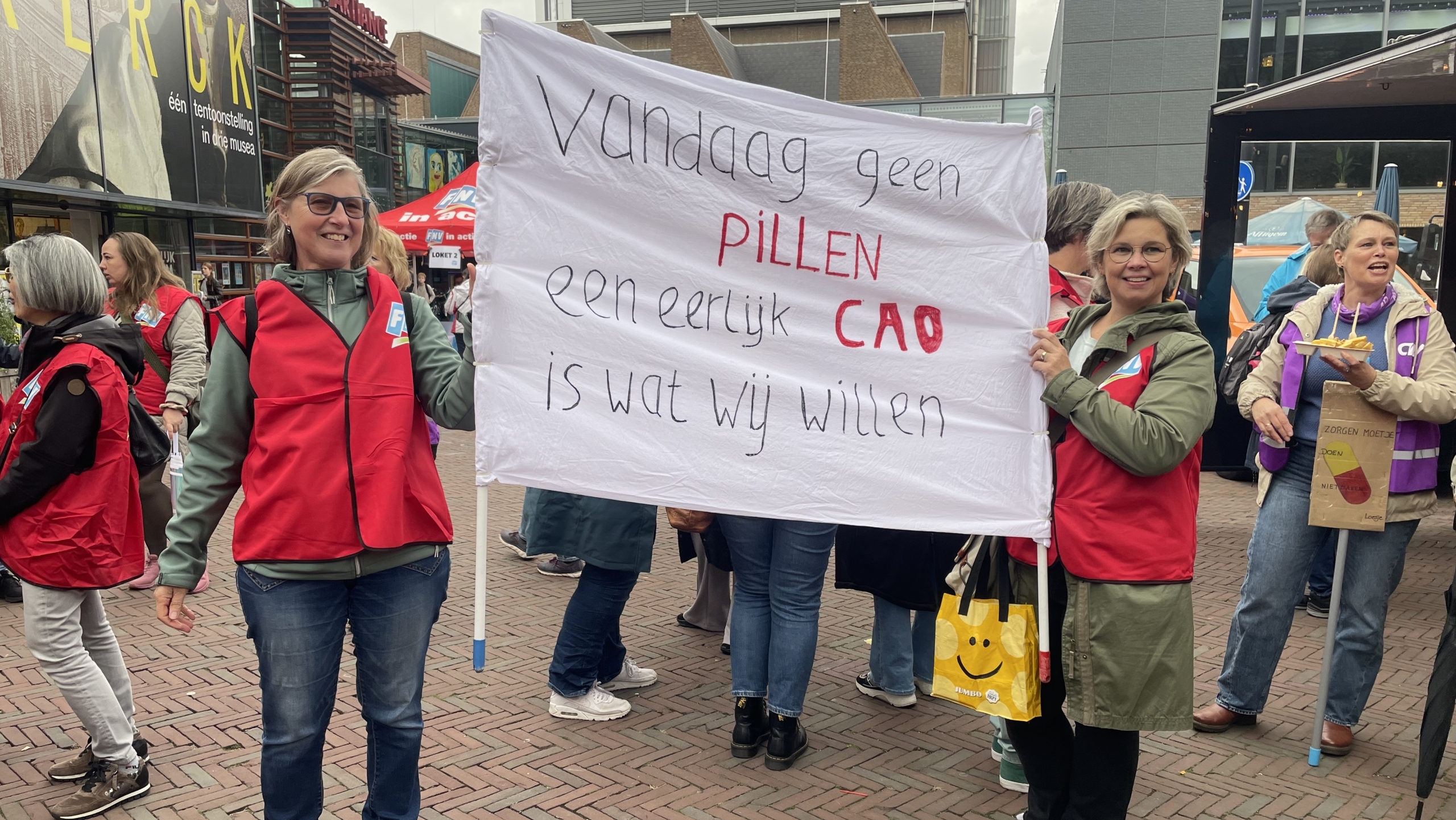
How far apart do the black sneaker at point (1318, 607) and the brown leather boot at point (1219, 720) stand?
69.4 inches

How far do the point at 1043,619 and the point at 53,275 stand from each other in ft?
10.1

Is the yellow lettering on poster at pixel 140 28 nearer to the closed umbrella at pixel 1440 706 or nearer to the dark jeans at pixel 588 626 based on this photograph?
the dark jeans at pixel 588 626

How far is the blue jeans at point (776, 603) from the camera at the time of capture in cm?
352

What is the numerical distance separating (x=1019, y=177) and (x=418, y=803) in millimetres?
2245

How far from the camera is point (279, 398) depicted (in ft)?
7.93

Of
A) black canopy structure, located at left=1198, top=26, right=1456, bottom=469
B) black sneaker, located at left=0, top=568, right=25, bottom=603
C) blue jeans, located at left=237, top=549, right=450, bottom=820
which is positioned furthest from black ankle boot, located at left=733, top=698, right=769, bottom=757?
black canopy structure, located at left=1198, top=26, right=1456, bottom=469

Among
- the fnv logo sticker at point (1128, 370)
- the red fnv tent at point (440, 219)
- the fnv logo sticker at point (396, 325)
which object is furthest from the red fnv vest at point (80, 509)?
the red fnv tent at point (440, 219)

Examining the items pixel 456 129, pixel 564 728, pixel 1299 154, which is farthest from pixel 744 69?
pixel 564 728

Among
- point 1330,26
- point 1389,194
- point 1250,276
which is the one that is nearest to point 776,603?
point 1389,194

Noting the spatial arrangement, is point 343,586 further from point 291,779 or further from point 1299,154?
point 1299,154

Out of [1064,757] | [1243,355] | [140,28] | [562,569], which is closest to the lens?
[1064,757]

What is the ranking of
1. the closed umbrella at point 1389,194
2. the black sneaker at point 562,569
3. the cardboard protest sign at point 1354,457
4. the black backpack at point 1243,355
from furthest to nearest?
the closed umbrella at point 1389,194
the black sneaker at point 562,569
the black backpack at point 1243,355
the cardboard protest sign at point 1354,457

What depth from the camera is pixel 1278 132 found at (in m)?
6.71

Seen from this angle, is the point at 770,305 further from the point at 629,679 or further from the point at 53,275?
the point at 53,275
